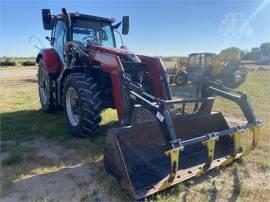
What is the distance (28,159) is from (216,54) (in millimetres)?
12496

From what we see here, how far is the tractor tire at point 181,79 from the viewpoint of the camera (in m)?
16.3

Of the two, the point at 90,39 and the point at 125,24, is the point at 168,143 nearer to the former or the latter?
the point at 90,39

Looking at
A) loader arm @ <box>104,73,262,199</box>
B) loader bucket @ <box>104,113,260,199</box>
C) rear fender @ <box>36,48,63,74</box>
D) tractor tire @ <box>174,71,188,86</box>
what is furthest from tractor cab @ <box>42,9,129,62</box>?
tractor tire @ <box>174,71,188,86</box>

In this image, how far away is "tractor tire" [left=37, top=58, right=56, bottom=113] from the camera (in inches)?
270

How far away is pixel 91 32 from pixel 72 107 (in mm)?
1792

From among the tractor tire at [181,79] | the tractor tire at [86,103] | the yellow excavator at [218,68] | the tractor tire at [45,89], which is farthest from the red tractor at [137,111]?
the tractor tire at [181,79]

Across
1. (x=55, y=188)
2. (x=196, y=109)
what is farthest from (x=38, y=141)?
(x=196, y=109)

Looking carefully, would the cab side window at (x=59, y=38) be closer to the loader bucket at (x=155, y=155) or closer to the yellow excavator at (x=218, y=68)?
the loader bucket at (x=155, y=155)

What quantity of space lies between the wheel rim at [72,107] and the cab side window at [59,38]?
1426 mm

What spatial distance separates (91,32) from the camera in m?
6.27

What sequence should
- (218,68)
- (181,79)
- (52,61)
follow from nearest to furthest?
1. (52,61)
2. (218,68)
3. (181,79)

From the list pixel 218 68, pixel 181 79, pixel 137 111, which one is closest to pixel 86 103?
pixel 137 111

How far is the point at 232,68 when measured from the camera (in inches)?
569

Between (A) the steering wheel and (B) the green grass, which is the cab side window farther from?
(B) the green grass
